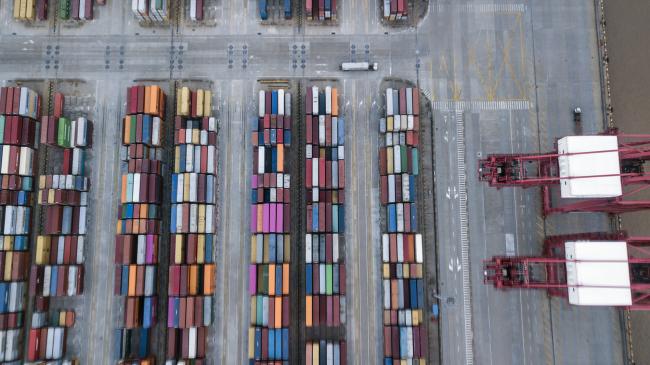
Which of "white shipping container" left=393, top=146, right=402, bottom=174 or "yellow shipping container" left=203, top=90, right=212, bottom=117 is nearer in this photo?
"white shipping container" left=393, top=146, right=402, bottom=174

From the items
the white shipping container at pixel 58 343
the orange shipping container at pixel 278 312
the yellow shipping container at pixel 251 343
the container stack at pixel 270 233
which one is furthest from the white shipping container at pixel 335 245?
the white shipping container at pixel 58 343

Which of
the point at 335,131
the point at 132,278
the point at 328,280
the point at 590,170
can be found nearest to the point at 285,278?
the point at 328,280

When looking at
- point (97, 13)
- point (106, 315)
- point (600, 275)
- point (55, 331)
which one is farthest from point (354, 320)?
point (97, 13)

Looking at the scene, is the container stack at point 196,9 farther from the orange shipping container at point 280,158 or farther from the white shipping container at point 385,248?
the white shipping container at point 385,248

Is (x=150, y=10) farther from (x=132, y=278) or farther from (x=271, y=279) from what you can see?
(x=271, y=279)

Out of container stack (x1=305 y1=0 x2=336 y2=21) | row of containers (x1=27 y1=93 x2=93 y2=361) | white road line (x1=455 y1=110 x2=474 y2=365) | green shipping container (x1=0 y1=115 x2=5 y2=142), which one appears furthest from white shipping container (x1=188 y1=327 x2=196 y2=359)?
container stack (x1=305 y1=0 x2=336 y2=21)

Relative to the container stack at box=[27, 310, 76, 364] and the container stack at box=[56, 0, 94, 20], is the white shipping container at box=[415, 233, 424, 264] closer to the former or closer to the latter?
the container stack at box=[27, 310, 76, 364]
